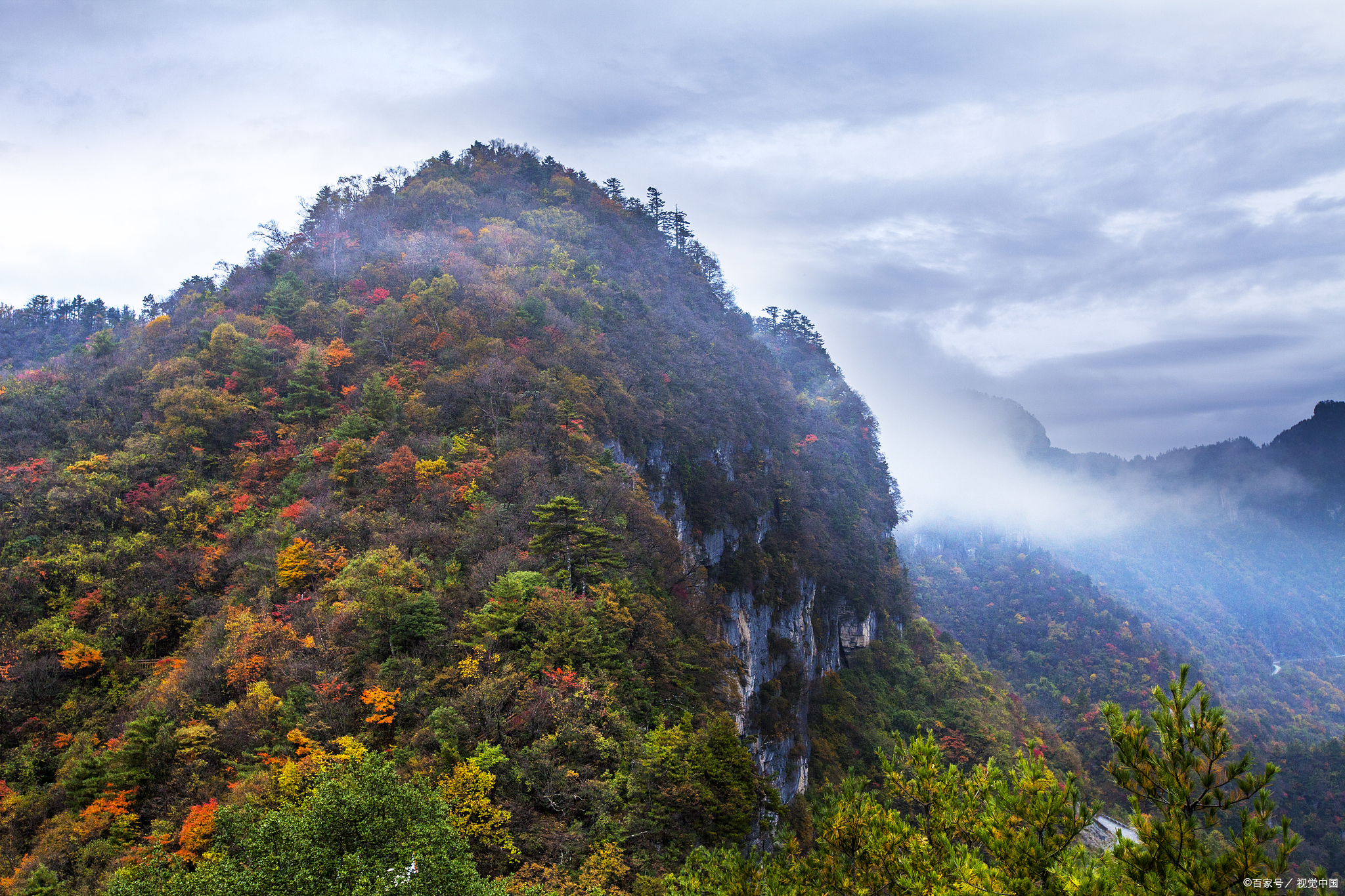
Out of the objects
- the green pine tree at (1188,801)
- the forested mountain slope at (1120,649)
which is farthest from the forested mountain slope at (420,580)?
the forested mountain slope at (1120,649)

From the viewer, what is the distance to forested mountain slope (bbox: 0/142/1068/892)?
14148 millimetres

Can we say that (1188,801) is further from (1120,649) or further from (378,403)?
(1120,649)

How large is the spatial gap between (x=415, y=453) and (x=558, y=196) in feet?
153

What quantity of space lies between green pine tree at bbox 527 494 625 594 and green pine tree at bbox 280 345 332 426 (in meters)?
16.1

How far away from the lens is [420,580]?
63.1 ft

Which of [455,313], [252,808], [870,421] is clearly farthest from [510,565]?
[870,421]

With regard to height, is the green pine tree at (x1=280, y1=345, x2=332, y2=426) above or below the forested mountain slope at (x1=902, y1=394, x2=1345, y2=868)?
above

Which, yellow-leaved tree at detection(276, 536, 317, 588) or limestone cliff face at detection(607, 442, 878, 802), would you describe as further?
limestone cliff face at detection(607, 442, 878, 802)

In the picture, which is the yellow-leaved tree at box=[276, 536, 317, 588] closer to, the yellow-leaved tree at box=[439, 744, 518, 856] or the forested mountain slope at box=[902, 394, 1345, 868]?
the yellow-leaved tree at box=[439, 744, 518, 856]

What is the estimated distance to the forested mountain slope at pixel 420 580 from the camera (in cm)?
1415

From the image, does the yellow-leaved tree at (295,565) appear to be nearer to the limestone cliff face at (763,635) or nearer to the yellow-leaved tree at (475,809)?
the yellow-leaved tree at (475,809)

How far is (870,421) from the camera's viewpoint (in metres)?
78.4

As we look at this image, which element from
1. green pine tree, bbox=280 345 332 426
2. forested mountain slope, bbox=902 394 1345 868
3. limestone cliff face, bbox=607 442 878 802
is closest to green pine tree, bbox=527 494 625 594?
limestone cliff face, bbox=607 442 878 802

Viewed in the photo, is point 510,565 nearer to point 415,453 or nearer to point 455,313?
point 415,453
